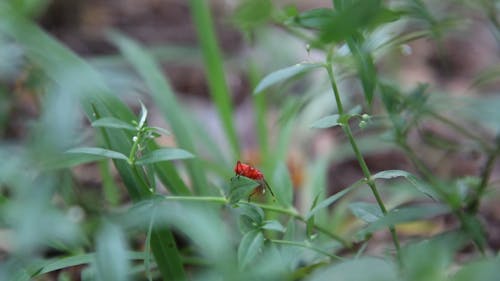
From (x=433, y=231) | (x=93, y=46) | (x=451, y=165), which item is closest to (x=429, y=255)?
(x=433, y=231)

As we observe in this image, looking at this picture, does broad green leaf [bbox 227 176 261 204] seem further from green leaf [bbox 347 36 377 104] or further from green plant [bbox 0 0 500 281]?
green leaf [bbox 347 36 377 104]

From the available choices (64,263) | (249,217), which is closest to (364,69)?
(249,217)

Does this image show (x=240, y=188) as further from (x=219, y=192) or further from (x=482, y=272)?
(x=482, y=272)

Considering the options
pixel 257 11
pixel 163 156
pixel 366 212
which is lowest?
pixel 366 212

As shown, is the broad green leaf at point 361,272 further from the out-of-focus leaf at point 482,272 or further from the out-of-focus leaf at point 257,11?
the out-of-focus leaf at point 257,11

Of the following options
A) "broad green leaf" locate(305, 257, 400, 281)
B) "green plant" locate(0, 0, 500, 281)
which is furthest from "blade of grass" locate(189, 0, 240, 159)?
"broad green leaf" locate(305, 257, 400, 281)

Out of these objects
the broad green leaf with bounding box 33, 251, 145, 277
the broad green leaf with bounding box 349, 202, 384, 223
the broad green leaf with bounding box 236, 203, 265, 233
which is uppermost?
the broad green leaf with bounding box 236, 203, 265, 233

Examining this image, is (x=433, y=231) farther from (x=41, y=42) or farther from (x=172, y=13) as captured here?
(x=172, y=13)
